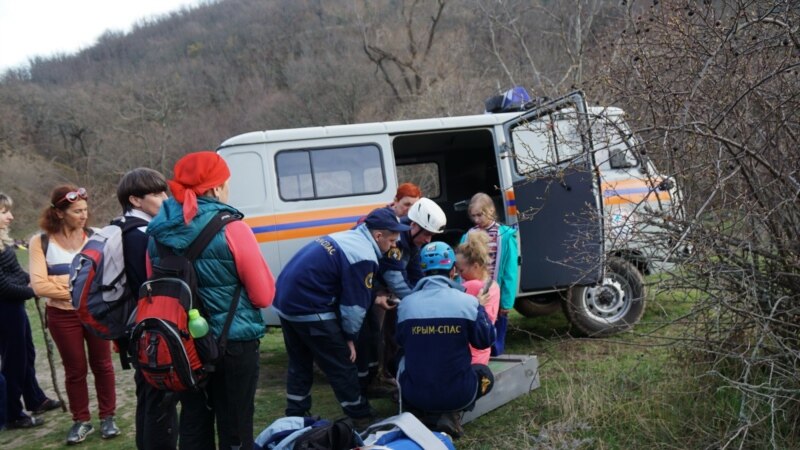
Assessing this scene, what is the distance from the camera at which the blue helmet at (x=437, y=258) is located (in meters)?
4.21

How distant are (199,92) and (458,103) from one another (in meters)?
42.8

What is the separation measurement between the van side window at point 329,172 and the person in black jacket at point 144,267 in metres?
2.49

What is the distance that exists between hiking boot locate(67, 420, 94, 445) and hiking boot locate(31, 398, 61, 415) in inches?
41.0

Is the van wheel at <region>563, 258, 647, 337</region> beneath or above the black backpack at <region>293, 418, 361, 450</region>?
beneath

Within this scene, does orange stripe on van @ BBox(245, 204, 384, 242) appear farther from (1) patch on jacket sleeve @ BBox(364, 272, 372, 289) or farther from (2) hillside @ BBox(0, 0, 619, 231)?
(2) hillside @ BBox(0, 0, 619, 231)

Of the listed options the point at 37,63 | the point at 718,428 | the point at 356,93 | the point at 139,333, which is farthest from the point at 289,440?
the point at 37,63

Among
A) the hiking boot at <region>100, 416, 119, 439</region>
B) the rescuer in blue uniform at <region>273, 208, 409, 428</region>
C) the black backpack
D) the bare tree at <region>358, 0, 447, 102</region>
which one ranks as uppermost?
the bare tree at <region>358, 0, 447, 102</region>

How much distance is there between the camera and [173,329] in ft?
10.2

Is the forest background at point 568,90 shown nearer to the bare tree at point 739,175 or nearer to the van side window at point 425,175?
the bare tree at point 739,175

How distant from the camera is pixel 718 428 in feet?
12.2

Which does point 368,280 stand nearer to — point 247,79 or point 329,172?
point 329,172

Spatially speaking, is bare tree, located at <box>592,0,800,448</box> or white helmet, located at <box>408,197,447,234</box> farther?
white helmet, located at <box>408,197,447,234</box>

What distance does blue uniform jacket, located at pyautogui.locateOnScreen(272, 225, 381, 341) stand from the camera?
4344mm

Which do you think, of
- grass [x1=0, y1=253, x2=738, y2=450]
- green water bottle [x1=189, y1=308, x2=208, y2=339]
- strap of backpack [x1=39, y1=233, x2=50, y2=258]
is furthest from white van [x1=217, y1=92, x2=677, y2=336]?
green water bottle [x1=189, y1=308, x2=208, y2=339]
